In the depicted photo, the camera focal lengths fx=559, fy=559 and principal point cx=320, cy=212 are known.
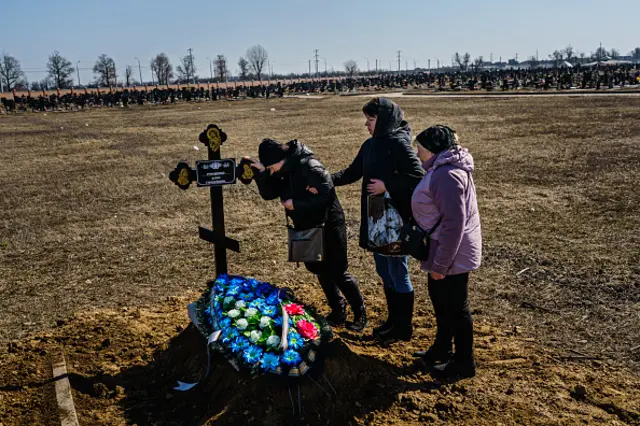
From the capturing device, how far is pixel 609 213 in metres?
7.33

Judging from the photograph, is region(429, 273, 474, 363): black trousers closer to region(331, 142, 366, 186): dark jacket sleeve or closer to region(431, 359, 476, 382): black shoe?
region(431, 359, 476, 382): black shoe

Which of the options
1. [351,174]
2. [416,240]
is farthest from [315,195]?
[416,240]

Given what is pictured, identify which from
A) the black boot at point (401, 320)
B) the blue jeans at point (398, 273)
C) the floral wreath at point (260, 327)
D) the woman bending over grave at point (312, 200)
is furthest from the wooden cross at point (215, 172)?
the black boot at point (401, 320)

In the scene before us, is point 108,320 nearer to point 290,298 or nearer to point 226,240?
point 226,240

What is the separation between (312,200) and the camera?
12.4 ft

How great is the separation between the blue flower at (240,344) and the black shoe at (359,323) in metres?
1.12

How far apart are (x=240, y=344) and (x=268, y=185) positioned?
4.04ft

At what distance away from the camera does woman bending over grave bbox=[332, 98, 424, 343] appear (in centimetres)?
353

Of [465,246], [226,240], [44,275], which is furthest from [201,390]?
[44,275]

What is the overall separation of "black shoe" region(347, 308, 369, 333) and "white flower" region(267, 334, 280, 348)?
3.34ft

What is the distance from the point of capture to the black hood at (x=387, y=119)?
3.53 metres

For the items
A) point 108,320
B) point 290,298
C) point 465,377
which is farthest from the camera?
point 108,320

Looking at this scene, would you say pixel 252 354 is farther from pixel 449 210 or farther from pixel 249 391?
pixel 449 210

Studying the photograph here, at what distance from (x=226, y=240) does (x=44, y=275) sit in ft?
9.70
